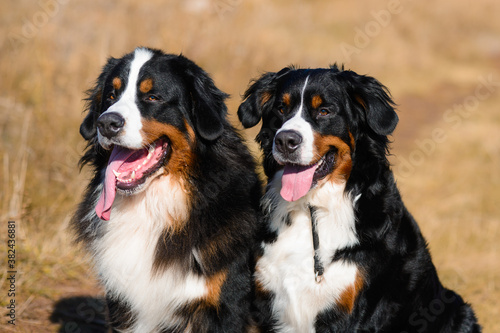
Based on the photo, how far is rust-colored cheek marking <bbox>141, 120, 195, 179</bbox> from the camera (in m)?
3.70

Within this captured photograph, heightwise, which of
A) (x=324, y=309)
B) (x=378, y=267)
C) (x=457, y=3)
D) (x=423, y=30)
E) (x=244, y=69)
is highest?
(x=457, y=3)

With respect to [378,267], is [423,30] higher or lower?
higher

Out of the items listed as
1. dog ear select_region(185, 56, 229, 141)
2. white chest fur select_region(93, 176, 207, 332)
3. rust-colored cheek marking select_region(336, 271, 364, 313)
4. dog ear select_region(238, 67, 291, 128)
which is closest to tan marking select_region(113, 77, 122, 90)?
dog ear select_region(185, 56, 229, 141)

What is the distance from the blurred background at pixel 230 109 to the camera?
18.5 ft

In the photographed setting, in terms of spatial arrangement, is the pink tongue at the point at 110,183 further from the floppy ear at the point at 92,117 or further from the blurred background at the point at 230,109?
the blurred background at the point at 230,109

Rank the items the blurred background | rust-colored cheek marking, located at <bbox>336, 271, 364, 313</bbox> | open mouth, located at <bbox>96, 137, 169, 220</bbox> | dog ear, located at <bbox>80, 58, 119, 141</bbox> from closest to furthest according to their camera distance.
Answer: rust-colored cheek marking, located at <bbox>336, 271, 364, 313</bbox>
open mouth, located at <bbox>96, 137, 169, 220</bbox>
dog ear, located at <bbox>80, 58, 119, 141</bbox>
the blurred background

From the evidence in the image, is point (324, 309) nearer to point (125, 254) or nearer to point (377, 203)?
point (377, 203)

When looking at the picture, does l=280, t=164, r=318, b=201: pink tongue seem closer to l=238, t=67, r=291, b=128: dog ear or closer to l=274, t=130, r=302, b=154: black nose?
l=274, t=130, r=302, b=154: black nose

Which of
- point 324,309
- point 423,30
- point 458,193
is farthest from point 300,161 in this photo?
point 423,30

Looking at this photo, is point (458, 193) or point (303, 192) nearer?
point (303, 192)

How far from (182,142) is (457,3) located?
69.9 ft

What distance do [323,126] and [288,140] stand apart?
0.32m

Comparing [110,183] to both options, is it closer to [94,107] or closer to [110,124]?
[110,124]

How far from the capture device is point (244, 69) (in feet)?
34.6
